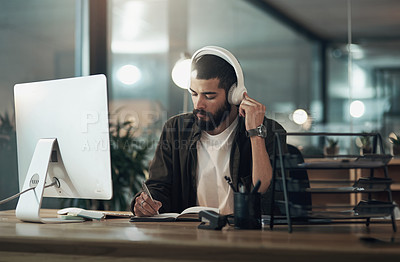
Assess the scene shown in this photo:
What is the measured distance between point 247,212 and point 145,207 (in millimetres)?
486

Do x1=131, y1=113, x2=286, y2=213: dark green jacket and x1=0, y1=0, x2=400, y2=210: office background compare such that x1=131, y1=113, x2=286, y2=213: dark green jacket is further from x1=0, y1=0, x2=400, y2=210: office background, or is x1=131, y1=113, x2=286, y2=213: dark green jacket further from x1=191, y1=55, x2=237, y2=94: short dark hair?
x1=0, y1=0, x2=400, y2=210: office background

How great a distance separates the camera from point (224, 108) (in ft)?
7.01

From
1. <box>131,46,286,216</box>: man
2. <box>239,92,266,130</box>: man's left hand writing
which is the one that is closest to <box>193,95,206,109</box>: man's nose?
<box>131,46,286,216</box>: man

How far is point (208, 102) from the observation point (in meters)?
2.12

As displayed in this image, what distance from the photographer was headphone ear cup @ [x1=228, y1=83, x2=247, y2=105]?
203 cm

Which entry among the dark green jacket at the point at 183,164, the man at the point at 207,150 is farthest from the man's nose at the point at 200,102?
the dark green jacket at the point at 183,164

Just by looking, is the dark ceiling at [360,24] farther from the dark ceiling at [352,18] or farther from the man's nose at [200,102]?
the man's nose at [200,102]

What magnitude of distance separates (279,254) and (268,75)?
3550 mm

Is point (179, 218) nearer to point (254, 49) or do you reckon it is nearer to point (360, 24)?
point (254, 49)

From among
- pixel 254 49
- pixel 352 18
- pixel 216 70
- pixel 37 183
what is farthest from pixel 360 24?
pixel 37 183

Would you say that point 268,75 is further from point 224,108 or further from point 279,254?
point 279,254

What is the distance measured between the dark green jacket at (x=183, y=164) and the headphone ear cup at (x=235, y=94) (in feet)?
0.45

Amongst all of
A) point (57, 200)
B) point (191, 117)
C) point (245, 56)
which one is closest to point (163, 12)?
point (245, 56)

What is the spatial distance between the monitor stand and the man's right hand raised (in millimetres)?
253
